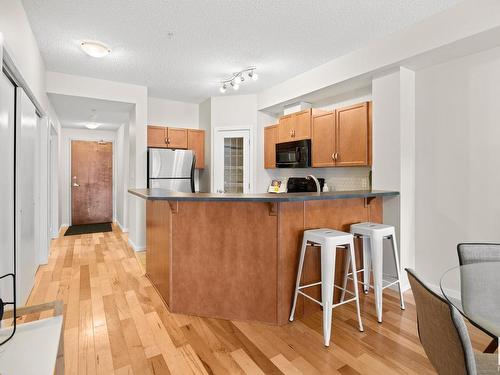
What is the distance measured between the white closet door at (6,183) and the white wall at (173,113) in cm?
292

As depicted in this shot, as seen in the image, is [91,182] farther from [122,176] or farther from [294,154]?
[294,154]

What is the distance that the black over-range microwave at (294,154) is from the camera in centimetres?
405

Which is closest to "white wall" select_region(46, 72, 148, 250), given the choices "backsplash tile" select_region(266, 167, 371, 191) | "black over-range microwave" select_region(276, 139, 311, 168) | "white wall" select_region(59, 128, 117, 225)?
"black over-range microwave" select_region(276, 139, 311, 168)

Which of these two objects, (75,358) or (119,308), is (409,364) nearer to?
(75,358)

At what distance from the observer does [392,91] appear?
301 centimetres

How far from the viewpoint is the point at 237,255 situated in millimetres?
2395

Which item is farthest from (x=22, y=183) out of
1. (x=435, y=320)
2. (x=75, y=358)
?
(x=435, y=320)

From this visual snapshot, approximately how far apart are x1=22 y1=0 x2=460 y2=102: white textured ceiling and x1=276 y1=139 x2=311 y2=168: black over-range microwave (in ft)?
3.27

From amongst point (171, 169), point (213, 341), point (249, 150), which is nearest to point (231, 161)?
point (249, 150)

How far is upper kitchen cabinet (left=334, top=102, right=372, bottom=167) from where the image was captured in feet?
11.0

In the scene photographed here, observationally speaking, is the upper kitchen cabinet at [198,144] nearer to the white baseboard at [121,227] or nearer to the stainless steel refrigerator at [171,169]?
the stainless steel refrigerator at [171,169]

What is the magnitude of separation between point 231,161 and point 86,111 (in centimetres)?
270

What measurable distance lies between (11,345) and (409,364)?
207cm

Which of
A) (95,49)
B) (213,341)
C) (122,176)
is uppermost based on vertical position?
(95,49)
